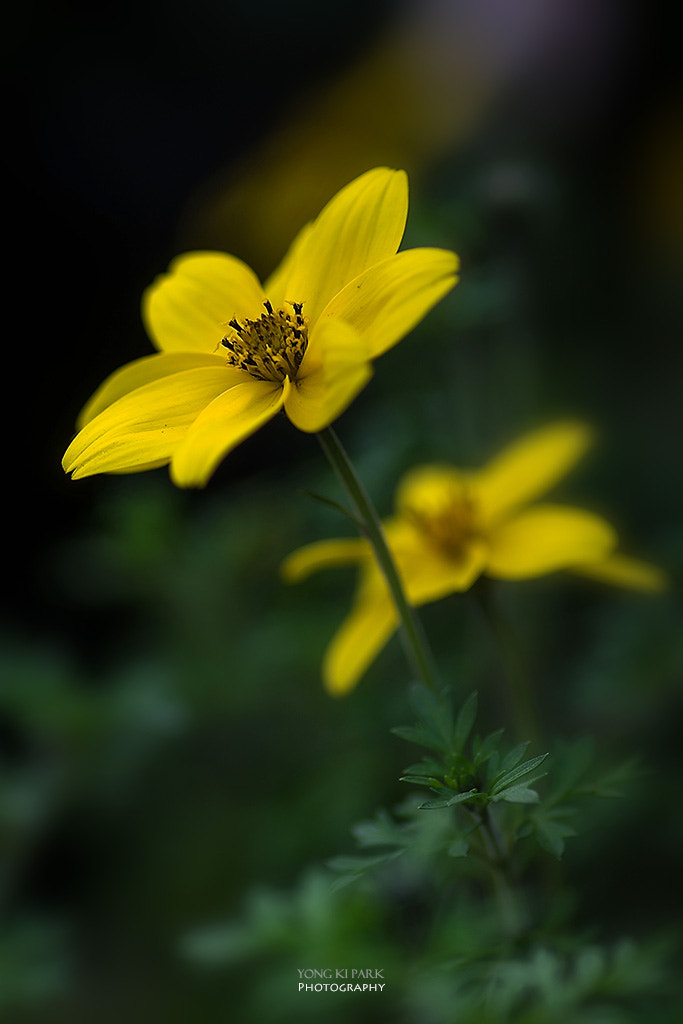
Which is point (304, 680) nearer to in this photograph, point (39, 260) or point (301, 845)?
point (301, 845)

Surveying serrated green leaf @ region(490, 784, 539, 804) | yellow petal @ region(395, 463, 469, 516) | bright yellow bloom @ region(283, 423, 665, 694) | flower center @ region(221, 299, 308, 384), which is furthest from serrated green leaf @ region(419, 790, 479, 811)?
yellow petal @ region(395, 463, 469, 516)

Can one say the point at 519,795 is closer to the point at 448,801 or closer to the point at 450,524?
the point at 448,801

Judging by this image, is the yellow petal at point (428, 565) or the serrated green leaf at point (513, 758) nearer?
the serrated green leaf at point (513, 758)

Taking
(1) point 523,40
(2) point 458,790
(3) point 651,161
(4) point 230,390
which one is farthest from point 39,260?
(2) point 458,790

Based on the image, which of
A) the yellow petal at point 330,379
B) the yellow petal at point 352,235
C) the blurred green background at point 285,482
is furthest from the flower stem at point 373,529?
the blurred green background at point 285,482

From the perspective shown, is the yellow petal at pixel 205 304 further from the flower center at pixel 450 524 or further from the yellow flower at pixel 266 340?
the flower center at pixel 450 524
